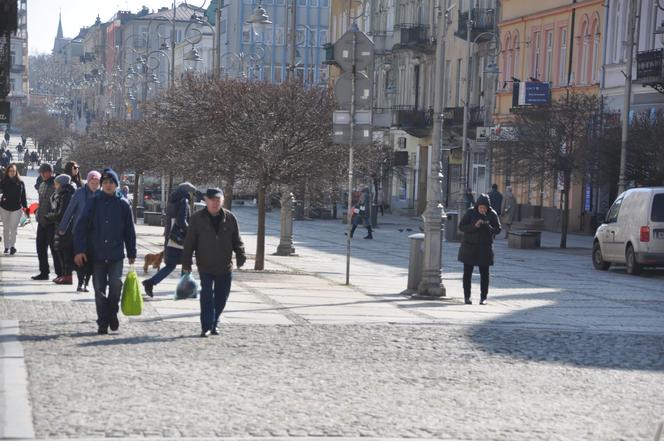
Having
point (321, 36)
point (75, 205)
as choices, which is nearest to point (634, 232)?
point (75, 205)

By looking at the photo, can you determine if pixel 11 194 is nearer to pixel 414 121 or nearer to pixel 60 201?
pixel 60 201

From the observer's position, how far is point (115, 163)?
183ft

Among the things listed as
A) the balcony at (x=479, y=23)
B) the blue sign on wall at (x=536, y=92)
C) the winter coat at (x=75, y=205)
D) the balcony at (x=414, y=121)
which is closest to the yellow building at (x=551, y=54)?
the blue sign on wall at (x=536, y=92)

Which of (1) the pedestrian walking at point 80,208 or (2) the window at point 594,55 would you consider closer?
(1) the pedestrian walking at point 80,208

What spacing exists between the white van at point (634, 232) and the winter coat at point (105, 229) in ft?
54.9

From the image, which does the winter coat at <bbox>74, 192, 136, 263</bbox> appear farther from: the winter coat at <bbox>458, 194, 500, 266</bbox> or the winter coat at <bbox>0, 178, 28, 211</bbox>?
the winter coat at <bbox>0, 178, 28, 211</bbox>

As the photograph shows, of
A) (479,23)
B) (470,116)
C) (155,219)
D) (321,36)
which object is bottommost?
(155,219)

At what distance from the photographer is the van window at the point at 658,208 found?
97.1 feet

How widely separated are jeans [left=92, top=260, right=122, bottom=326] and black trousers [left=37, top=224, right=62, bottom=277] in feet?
20.9

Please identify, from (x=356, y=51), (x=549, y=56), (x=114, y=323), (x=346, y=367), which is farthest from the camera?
(x=549, y=56)

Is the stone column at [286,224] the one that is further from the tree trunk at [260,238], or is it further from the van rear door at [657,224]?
the van rear door at [657,224]

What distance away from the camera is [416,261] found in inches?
872

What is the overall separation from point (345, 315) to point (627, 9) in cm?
3355

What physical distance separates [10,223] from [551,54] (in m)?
32.8
